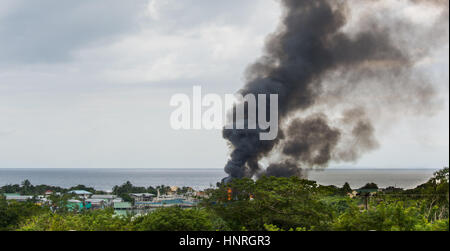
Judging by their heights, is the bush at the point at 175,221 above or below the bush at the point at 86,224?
above

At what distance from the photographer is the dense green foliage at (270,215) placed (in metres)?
5.17

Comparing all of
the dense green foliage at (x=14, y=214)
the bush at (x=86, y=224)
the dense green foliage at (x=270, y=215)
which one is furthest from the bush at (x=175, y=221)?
the dense green foliage at (x=14, y=214)

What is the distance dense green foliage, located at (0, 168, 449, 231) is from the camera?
5168 mm

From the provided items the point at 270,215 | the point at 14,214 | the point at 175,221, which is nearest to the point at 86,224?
the point at 175,221

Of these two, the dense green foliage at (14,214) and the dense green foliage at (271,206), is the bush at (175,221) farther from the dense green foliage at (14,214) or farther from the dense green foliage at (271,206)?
the dense green foliage at (14,214)

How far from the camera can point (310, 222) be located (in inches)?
266

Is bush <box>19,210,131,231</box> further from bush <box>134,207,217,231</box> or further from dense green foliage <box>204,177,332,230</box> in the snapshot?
dense green foliage <box>204,177,332,230</box>

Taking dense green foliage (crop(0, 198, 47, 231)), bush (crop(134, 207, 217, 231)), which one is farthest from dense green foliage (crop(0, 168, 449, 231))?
dense green foliage (crop(0, 198, 47, 231))

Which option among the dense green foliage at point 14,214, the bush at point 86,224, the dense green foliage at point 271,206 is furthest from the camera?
the dense green foliage at point 14,214

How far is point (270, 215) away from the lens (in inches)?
266

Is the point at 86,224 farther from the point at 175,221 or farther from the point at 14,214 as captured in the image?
the point at 14,214
